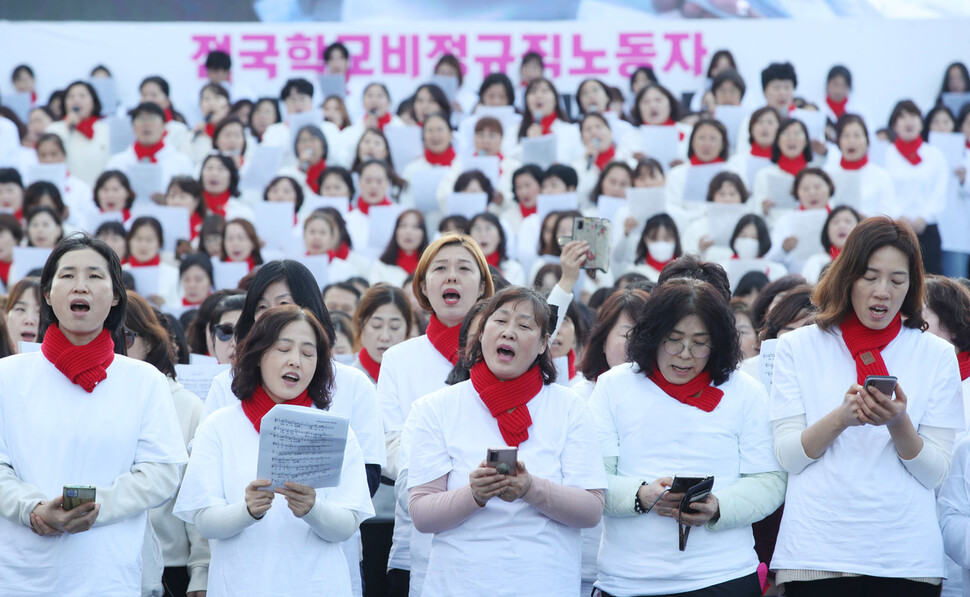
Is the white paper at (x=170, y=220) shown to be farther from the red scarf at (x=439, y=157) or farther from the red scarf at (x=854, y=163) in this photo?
the red scarf at (x=854, y=163)

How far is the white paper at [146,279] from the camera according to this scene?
6957 millimetres

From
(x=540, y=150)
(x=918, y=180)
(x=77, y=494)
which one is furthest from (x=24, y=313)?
(x=918, y=180)

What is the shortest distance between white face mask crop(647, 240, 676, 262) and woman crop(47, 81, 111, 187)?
5.13 meters

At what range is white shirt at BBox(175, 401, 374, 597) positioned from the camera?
313cm

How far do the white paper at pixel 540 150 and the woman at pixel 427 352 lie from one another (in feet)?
14.1

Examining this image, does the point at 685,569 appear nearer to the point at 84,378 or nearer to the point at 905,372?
the point at 905,372

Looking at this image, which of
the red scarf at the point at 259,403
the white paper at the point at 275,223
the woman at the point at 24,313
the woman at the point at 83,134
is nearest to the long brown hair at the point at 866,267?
the red scarf at the point at 259,403

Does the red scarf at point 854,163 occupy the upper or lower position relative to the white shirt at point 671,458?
upper

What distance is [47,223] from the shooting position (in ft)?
24.9

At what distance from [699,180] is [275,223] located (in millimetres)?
2908

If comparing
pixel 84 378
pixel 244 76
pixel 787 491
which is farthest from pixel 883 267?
pixel 244 76

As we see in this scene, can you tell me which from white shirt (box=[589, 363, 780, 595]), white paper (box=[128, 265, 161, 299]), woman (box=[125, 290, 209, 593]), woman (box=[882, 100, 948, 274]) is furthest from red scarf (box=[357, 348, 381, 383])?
woman (box=[882, 100, 948, 274])

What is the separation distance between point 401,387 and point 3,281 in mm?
4582

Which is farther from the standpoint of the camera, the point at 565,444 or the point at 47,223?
the point at 47,223
